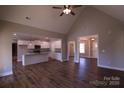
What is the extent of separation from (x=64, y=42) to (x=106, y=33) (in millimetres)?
3831

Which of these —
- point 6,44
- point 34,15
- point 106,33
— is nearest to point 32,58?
point 6,44

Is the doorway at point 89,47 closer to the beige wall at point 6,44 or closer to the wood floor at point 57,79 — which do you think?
the wood floor at point 57,79

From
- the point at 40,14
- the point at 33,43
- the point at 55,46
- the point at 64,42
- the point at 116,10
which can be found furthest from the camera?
the point at 55,46

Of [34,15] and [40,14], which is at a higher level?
[40,14]

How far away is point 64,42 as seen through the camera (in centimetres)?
841

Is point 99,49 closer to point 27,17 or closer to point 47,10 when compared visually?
point 47,10

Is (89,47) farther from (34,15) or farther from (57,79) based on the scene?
(57,79)

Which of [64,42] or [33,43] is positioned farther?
[33,43]

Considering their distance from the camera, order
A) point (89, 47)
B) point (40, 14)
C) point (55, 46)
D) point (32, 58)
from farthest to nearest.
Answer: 1. point (89, 47)
2. point (55, 46)
3. point (32, 58)
4. point (40, 14)

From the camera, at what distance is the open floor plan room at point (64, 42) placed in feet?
11.4

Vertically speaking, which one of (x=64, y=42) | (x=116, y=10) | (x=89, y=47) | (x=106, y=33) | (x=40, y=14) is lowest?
(x=89, y=47)

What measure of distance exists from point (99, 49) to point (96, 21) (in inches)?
74.6

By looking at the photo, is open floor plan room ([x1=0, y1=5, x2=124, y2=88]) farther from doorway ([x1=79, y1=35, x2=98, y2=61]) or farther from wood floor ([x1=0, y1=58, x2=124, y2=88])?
doorway ([x1=79, y1=35, x2=98, y2=61])
